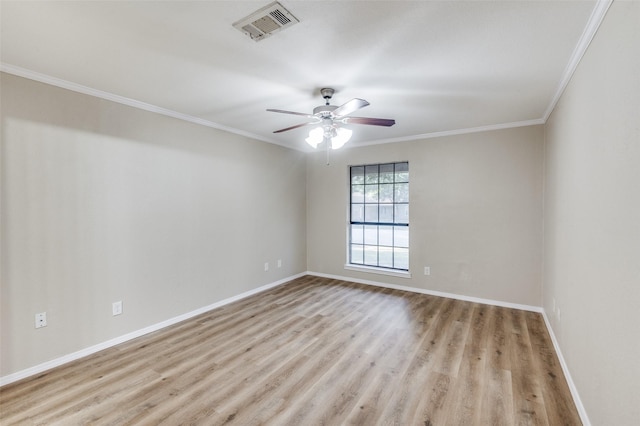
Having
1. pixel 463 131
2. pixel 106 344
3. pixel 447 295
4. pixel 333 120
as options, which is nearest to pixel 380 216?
pixel 447 295

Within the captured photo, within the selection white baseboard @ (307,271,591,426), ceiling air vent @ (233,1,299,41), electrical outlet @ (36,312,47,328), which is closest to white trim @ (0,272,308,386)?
electrical outlet @ (36,312,47,328)

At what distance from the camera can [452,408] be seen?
6.55 feet

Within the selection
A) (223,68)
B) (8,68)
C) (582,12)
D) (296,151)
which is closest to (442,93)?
(582,12)

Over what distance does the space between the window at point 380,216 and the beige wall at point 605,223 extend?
7.98 feet

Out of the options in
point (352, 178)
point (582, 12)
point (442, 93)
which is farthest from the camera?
point (352, 178)

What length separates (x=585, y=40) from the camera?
1854 millimetres

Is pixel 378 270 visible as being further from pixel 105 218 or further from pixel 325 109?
pixel 105 218

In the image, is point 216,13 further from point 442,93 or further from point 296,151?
point 296,151

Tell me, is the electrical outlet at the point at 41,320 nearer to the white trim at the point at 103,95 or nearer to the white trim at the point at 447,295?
the white trim at the point at 103,95

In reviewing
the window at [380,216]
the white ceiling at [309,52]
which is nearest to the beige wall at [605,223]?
the white ceiling at [309,52]

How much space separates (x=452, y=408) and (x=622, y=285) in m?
1.33

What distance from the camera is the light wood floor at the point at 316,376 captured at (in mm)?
1944

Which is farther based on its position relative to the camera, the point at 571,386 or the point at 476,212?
the point at 476,212

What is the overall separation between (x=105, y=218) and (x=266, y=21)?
8.18 ft
